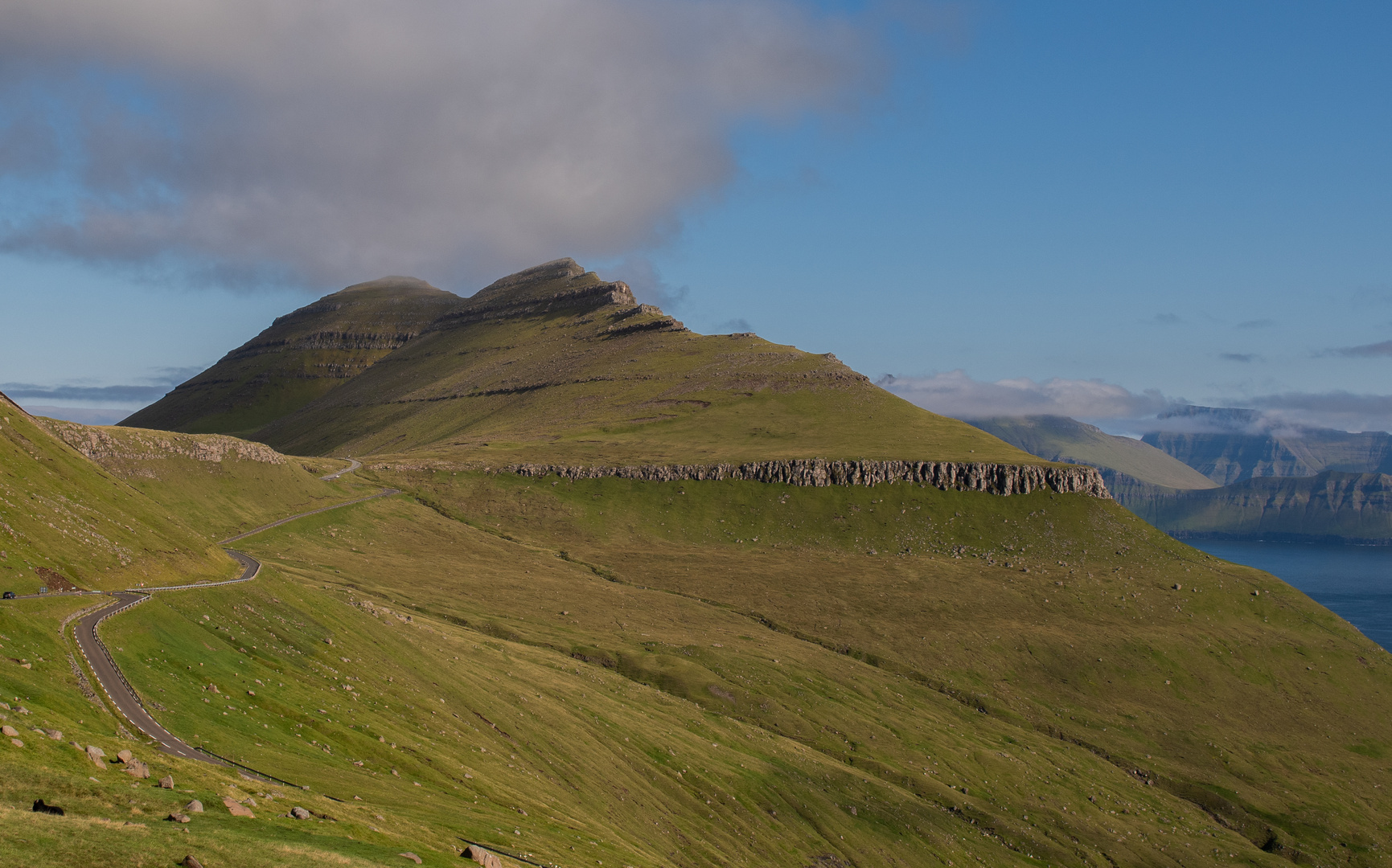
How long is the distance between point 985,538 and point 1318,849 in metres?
82.5

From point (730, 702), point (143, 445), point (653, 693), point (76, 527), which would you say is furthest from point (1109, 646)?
point (143, 445)

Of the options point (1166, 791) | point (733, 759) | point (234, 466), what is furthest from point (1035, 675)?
point (234, 466)

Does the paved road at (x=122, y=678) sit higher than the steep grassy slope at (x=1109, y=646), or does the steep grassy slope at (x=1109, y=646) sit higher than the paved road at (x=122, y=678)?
→ the paved road at (x=122, y=678)

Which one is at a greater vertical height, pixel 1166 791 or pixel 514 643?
pixel 514 643

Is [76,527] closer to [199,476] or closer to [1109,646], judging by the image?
[199,476]

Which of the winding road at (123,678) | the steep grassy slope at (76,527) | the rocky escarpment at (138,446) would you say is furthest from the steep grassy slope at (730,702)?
the steep grassy slope at (76,527)

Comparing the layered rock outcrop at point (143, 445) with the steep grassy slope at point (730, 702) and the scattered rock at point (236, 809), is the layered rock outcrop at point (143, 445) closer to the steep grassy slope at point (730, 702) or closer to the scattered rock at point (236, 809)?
the steep grassy slope at point (730, 702)

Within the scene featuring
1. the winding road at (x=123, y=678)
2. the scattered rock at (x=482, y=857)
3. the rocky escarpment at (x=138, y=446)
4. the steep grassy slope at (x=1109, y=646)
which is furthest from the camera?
the rocky escarpment at (x=138, y=446)

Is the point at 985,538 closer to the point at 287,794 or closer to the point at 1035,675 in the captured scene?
the point at 1035,675

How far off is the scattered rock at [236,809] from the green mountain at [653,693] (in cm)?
16

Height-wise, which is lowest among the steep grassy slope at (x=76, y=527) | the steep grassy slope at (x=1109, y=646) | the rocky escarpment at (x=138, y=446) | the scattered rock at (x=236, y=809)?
the steep grassy slope at (x=1109, y=646)

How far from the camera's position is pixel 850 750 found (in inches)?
A: 4764

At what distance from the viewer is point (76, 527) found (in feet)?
265

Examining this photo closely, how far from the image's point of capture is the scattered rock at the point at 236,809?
135 ft
